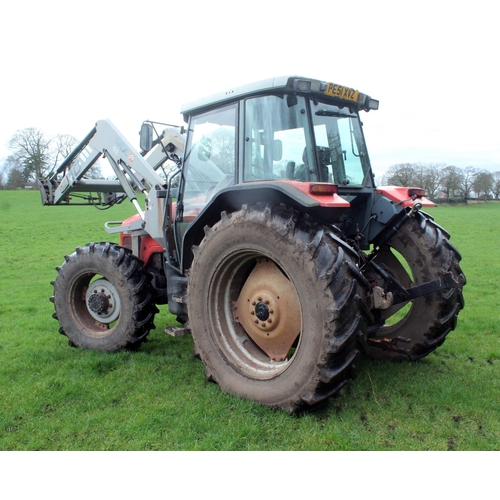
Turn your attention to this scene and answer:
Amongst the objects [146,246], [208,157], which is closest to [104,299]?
[146,246]

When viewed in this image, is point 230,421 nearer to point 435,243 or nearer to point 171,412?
point 171,412

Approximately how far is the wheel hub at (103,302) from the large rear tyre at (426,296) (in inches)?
114

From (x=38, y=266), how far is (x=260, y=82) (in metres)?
10.2

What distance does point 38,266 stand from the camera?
12281 mm

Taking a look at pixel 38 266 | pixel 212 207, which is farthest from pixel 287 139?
pixel 38 266

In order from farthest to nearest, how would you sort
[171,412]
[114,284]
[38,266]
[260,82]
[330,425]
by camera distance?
1. [38,266]
2. [114,284]
3. [260,82]
4. [171,412]
5. [330,425]

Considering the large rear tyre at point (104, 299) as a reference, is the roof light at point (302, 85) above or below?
above

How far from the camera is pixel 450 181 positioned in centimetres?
4134

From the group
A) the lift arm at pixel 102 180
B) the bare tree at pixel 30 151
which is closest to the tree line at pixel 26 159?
the bare tree at pixel 30 151

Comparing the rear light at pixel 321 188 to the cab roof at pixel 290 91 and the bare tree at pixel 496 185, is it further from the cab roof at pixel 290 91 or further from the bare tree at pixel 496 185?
the bare tree at pixel 496 185

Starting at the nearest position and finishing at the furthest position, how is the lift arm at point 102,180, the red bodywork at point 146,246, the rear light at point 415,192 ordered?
the rear light at point 415,192
the lift arm at point 102,180
the red bodywork at point 146,246

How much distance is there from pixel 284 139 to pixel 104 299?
9.19 feet

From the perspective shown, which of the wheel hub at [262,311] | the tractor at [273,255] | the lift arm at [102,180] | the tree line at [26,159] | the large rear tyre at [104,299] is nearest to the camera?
the tractor at [273,255]

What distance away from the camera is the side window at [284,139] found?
4.04m
